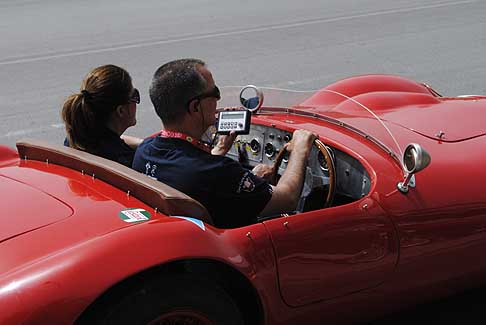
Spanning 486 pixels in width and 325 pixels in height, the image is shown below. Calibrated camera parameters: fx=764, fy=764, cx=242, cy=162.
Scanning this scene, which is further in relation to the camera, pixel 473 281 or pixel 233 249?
pixel 473 281

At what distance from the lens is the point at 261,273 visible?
2.75 meters

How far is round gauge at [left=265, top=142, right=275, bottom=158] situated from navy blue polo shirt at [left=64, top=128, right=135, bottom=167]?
0.68 m

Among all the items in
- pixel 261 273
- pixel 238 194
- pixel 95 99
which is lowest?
pixel 261 273

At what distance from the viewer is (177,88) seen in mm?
3037

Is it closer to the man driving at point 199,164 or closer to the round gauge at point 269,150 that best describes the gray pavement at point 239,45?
the round gauge at point 269,150

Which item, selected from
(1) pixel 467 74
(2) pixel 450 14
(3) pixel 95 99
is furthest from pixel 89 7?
(3) pixel 95 99

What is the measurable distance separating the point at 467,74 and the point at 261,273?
6321 mm

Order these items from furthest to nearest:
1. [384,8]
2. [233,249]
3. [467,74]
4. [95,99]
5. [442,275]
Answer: [384,8] → [467,74] → [95,99] → [442,275] → [233,249]

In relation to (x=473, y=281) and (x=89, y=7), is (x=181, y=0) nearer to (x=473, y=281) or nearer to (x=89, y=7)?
(x=89, y=7)

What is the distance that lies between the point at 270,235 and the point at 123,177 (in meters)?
0.64

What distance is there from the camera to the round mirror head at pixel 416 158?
2.97m

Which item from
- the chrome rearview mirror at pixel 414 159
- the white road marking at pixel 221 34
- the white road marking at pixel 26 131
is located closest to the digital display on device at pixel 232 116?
the chrome rearview mirror at pixel 414 159

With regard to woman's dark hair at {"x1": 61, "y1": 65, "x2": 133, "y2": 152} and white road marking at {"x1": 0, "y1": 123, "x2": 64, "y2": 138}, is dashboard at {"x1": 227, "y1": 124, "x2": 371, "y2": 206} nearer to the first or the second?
woman's dark hair at {"x1": 61, "y1": 65, "x2": 133, "y2": 152}

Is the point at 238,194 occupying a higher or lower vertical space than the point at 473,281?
higher
